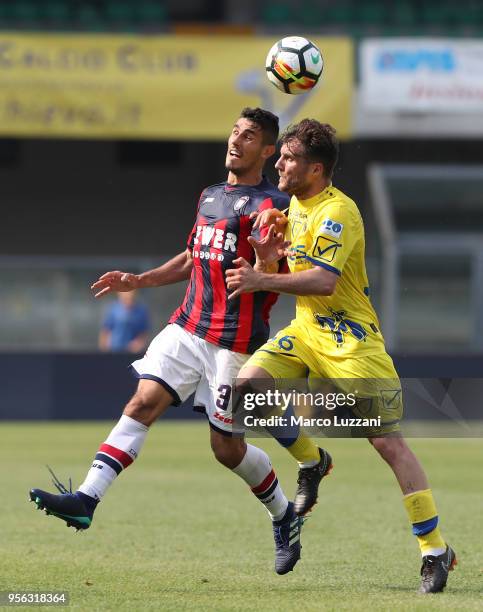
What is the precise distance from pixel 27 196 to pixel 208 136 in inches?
195

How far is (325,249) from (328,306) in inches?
14.7

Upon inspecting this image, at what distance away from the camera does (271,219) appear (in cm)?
648

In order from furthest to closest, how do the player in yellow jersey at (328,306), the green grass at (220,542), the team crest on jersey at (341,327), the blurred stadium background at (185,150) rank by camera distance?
1. the blurred stadium background at (185,150)
2. the team crest on jersey at (341,327)
3. the player in yellow jersey at (328,306)
4. the green grass at (220,542)

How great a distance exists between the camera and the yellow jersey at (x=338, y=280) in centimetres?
629

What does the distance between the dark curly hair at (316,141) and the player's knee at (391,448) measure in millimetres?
1345

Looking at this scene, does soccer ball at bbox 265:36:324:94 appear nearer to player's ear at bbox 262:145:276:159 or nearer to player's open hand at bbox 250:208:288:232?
player's ear at bbox 262:145:276:159

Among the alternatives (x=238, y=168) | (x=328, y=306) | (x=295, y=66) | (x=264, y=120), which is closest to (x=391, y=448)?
(x=328, y=306)

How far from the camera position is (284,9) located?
78.1 feet

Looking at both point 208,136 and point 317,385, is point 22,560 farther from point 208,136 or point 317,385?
point 208,136

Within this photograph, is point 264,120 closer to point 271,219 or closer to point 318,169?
point 318,169

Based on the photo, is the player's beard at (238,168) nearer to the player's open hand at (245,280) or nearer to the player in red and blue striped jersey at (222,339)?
the player in red and blue striped jersey at (222,339)

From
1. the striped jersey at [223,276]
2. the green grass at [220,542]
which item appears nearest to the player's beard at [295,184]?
the striped jersey at [223,276]

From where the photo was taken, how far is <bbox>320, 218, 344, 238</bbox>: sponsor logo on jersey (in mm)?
6250

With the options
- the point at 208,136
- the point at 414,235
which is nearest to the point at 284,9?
the point at 208,136
